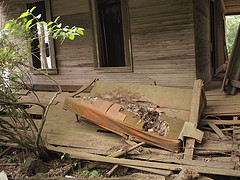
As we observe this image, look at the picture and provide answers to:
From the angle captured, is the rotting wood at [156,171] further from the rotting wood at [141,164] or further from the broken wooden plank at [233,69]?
the broken wooden plank at [233,69]

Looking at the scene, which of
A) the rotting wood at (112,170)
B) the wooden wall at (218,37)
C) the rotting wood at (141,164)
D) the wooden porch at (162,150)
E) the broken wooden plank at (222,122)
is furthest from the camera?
the wooden wall at (218,37)

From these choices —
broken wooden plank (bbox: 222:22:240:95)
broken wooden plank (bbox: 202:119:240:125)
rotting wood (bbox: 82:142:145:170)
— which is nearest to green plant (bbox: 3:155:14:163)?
rotting wood (bbox: 82:142:145:170)

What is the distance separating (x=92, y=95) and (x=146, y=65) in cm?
242

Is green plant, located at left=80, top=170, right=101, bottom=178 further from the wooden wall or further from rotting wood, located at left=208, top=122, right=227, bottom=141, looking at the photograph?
the wooden wall

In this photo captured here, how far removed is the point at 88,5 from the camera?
25.5ft

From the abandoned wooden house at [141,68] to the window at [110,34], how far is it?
3 cm

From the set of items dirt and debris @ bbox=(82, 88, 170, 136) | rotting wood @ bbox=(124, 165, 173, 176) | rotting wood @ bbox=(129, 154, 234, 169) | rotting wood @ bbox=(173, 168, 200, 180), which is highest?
dirt and debris @ bbox=(82, 88, 170, 136)

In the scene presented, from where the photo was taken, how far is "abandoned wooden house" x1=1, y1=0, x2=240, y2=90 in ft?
21.2

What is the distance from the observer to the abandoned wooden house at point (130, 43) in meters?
6.45

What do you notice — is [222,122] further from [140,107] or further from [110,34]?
[110,34]

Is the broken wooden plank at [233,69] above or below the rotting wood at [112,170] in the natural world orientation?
above

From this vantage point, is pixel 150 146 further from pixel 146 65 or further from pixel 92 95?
pixel 146 65

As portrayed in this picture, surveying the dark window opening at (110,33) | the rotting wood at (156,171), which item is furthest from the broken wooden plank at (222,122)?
the dark window opening at (110,33)

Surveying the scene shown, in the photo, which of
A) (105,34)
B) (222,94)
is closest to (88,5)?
(105,34)
